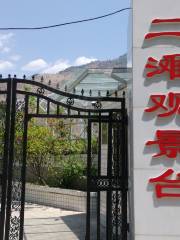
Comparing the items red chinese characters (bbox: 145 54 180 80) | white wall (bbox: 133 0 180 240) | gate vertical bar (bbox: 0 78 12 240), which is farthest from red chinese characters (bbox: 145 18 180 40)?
gate vertical bar (bbox: 0 78 12 240)

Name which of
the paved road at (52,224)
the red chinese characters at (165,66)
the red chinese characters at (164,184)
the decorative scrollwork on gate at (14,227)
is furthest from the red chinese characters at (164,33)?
the paved road at (52,224)

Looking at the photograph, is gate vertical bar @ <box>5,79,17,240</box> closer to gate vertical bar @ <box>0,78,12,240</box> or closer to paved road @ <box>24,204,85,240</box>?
gate vertical bar @ <box>0,78,12,240</box>

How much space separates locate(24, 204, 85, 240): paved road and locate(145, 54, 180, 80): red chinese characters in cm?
369

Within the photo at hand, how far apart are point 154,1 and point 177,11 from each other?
0.30 m

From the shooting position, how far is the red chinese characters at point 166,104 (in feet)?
15.5

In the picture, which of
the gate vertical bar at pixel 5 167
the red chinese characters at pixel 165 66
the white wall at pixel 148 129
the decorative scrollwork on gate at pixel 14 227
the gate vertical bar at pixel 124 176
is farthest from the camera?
the decorative scrollwork on gate at pixel 14 227

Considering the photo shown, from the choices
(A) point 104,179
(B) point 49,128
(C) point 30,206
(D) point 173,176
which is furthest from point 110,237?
(B) point 49,128

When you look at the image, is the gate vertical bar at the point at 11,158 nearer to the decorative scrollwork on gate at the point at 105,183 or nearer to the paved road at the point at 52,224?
the decorative scrollwork on gate at the point at 105,183

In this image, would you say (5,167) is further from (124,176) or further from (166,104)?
(166,104)

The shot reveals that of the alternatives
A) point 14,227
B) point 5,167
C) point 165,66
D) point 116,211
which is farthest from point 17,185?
point 165,66

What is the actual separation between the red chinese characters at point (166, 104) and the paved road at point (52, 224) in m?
3.43

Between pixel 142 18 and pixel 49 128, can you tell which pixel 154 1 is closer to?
pixel 142 18

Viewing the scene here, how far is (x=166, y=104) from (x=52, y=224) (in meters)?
4.75

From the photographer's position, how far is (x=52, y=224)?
855 cm
